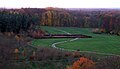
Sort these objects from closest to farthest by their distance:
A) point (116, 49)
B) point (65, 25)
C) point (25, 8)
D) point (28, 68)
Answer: point (28, 68) < point (116, 49) < point (65, 25) < point (25, 8)

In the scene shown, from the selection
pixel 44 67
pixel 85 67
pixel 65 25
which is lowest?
pixel 65 25

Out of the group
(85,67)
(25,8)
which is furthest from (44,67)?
(25,8)

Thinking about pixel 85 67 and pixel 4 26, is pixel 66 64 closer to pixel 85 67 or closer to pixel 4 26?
pixel 85 67

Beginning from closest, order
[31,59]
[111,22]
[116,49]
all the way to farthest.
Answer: [31,59] → [116,49] → [111,22]

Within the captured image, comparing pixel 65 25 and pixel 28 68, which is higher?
pixel 28 68

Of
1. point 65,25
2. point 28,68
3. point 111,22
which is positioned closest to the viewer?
point 28,68

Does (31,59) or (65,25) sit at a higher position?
(31,59)

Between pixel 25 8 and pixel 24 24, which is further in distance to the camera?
pixel 25 8

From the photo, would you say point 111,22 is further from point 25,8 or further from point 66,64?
point 66,64

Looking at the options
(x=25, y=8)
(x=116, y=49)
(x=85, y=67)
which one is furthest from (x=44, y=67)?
(x=25, y=8)
